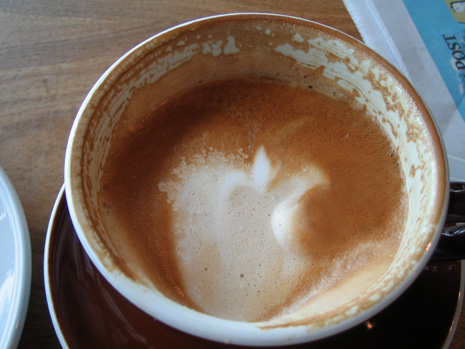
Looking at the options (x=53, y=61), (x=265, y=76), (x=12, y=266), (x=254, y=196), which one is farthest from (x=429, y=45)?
(x=12, y=266)

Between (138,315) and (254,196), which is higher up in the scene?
(254,196)

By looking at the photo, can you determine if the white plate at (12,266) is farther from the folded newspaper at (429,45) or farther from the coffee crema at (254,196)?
the folded newspaper at (429,45)

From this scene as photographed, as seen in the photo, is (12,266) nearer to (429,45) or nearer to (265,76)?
(265,76)

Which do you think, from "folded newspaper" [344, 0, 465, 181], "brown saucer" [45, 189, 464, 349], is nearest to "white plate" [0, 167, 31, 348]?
"brown saucer" [45, 189, 464, 349]

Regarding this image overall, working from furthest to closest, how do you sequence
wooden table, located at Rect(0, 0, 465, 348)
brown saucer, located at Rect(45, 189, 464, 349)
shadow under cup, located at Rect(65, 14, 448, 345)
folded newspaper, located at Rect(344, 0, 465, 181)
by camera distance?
folded newspaper, located at Rect(344, 0, 465, 181) < wooden table, located at Rect(0, 0, 465, 348) < brown saucer, located at Rect(45, 189, 464, 349) < shadow under cup, located at Rect(65, 14, 448, 345)

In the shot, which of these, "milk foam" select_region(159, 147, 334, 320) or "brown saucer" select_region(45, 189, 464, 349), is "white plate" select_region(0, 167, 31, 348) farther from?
"milk foam" select_region(159, 147, 334, 320)

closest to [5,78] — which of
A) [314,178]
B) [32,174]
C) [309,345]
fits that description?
[32,174]

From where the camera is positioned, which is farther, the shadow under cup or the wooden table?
the wooden table
